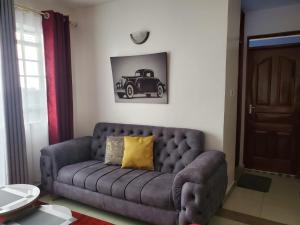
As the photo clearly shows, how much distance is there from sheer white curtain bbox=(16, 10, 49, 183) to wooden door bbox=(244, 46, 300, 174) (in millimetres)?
3066

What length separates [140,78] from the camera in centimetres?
→ 300

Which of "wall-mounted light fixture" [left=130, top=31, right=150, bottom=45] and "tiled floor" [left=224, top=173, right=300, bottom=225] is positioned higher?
"wall-mounted light fixture" [left=130, top=31, right=150, bottom=45]

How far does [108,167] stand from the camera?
106 inches

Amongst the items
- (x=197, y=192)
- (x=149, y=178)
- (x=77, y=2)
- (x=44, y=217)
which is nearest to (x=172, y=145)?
(x=149, y=178)

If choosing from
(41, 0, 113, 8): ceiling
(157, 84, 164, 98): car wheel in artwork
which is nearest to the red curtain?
(41, 0, 113, 8): ceiling

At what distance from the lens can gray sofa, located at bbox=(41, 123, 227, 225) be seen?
192cm

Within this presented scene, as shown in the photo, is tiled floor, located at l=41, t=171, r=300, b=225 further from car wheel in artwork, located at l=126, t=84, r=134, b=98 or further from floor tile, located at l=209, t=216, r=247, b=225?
car wheel in artwork, located at l=126, t=84, r=134, b=98

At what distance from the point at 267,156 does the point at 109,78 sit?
275 centimetres

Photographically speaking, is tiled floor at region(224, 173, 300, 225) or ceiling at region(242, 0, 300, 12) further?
ceiling at region(242, 0, 300, 12)

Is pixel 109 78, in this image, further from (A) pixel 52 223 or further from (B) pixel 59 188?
(A) pixel 52 223

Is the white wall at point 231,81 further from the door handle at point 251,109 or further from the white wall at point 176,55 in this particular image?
the door handle at point 251,109

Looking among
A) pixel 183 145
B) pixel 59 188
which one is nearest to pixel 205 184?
pixel 183 145

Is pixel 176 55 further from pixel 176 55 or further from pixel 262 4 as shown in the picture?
pixel 262 4

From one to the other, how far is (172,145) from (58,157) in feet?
4.36
